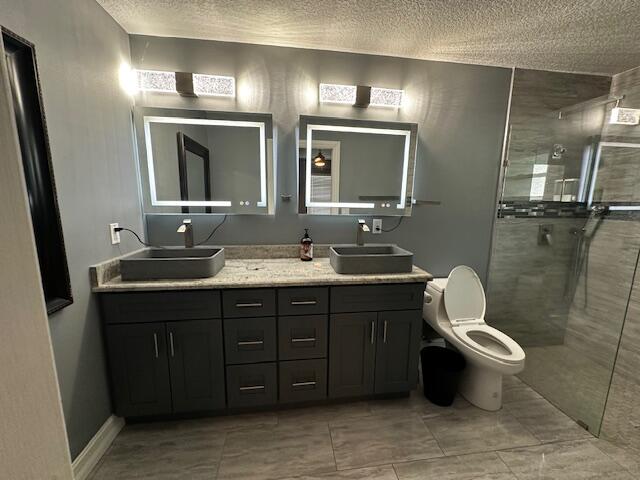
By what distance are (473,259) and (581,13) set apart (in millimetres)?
1618

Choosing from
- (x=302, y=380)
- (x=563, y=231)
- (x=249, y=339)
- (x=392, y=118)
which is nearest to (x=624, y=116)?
(x=563, y=231)

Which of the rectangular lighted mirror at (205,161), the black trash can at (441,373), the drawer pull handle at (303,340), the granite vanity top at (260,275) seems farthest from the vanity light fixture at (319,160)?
the black trash can at (441,373)

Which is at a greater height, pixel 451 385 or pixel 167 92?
pixel 167 92

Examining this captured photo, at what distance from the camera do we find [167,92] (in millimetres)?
1793

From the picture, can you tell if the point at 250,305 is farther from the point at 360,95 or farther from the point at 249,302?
the point at 360,95

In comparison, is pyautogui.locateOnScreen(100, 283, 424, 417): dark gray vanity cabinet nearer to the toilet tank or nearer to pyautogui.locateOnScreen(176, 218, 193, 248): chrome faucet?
the toilet tank

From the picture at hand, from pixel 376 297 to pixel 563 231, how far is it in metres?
1.85

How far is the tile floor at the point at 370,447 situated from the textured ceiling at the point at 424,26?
2.38 metres

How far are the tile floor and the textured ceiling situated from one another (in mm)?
2385

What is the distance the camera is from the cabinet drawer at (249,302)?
1518 millimetres

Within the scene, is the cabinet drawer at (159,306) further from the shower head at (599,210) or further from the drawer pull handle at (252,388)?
the shower head at (599,210)

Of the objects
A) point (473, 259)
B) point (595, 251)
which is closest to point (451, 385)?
point (473, 259)

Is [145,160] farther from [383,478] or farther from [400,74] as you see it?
[383,478]

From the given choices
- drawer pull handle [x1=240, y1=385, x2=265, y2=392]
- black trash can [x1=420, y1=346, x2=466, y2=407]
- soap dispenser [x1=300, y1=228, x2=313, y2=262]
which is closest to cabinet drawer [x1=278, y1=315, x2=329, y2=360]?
drawer pull handle [x1=240, y1=385, x2=265, y2=392]
